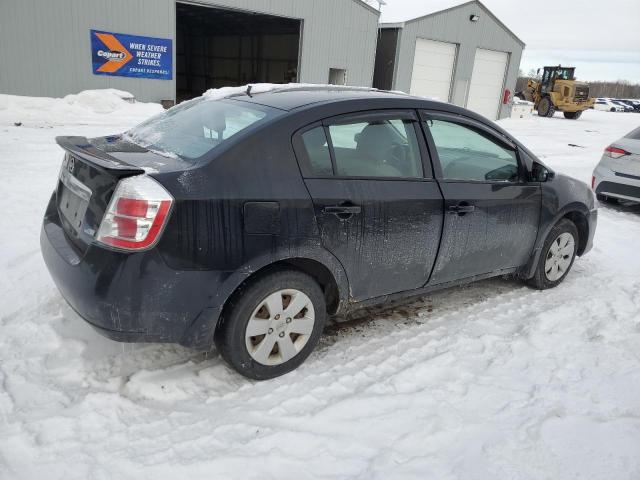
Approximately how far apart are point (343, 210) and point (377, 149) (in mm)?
590

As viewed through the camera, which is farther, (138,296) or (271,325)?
(271,325)

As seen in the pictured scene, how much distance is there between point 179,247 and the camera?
247 centimetres

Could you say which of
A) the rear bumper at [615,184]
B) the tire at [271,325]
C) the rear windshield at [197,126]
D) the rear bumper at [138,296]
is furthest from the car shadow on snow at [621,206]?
the rear bumper at [138,296]

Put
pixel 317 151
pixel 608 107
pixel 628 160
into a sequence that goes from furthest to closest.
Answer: pixel 608 107, pixel 628 160, pixel 317 151

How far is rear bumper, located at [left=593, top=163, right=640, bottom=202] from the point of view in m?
7.38

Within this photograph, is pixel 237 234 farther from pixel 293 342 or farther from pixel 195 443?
pixel 195 443

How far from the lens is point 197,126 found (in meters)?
3.17

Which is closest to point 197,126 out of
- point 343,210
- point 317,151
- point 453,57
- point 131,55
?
point 317,151

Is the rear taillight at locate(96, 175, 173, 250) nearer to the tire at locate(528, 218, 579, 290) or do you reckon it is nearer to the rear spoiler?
the rear spoiler

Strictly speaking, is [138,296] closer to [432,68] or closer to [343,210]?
[343,210]

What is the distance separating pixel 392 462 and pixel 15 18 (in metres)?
15.6

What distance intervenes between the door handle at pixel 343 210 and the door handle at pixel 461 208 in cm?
80

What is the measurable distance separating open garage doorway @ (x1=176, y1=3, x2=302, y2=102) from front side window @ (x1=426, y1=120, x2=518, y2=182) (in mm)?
19571

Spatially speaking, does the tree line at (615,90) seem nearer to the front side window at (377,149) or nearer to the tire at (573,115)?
the tire at (573,115)
